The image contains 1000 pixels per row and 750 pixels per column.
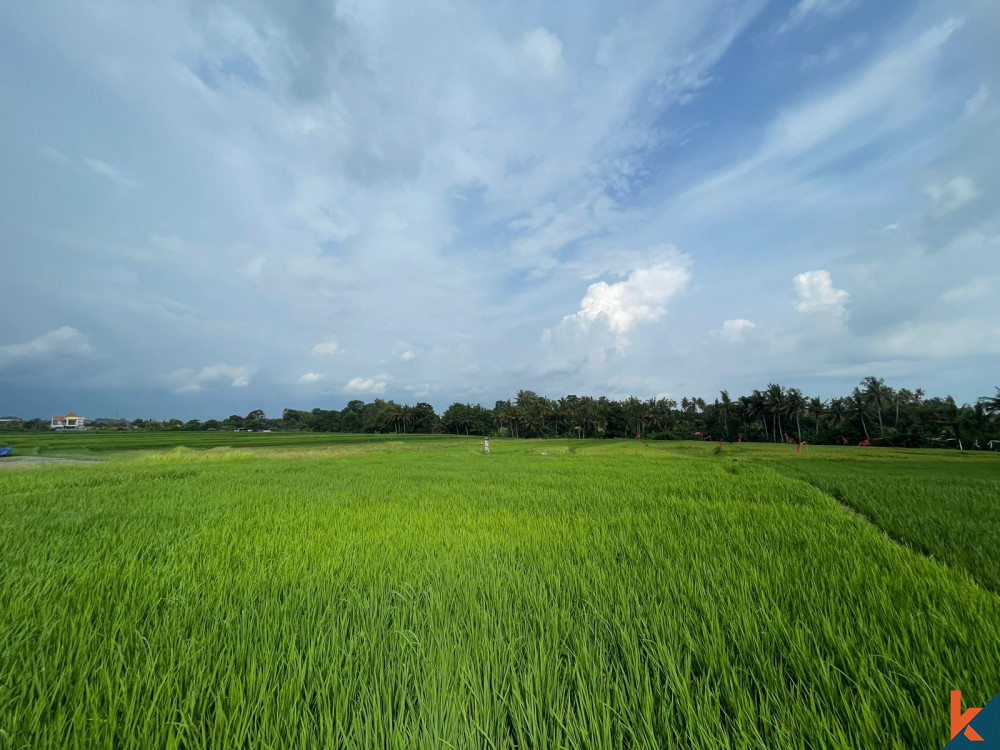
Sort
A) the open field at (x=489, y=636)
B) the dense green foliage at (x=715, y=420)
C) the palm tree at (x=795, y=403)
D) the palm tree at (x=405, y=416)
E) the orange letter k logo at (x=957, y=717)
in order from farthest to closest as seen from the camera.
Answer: the palm tree at (x=405, y=416) → the palm tree at (x=795, y=403) → the dense green foliage at (x=715, y=420) → the open field at (x=489, y=636) → the orange letter k logo at (x=957, y=717)

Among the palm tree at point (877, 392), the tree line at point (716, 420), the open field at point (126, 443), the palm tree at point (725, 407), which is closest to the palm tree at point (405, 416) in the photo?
the tree line at point (716, 420)

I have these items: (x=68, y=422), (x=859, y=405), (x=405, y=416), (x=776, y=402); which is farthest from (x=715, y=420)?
(x=68, y=422)

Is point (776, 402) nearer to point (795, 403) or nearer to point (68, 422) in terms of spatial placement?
point (795, 403)

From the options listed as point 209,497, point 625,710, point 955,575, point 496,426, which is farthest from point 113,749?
point 496,426

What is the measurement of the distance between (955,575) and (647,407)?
68669mm

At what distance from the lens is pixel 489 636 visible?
6.46 feet

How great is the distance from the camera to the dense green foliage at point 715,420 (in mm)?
43250

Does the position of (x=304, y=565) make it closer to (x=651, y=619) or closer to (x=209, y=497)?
(x=651, y=619)

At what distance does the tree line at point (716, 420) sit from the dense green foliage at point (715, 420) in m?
0.13

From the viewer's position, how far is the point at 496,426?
279 ft

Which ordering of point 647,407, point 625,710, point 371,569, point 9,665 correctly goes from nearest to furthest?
point 625,710, point 9,665, point 371,569, point 647,407

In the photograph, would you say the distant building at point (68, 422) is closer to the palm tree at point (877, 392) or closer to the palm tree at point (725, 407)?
the palm tree at point (725, 407)

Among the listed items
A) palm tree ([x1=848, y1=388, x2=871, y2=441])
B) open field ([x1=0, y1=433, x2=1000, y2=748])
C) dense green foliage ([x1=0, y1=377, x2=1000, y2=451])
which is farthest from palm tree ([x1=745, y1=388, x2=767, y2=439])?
open field ([x1=0, y1=433, x2=1000, y2=748])

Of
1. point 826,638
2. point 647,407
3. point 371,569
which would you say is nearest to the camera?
point 826,638
